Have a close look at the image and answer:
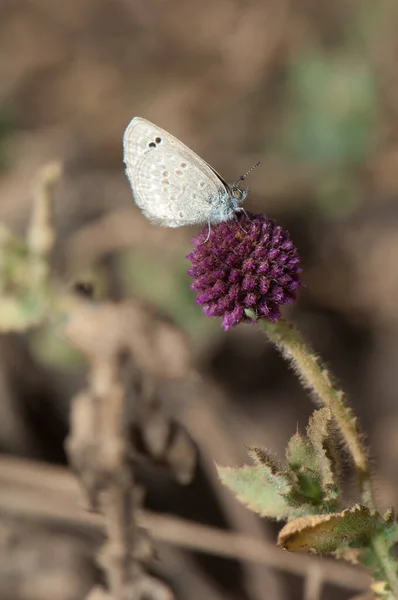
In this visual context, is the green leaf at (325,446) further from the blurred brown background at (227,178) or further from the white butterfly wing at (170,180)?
the blurred brown background at (227,178)

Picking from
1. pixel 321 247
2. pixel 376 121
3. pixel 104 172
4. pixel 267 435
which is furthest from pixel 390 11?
pixel 267 435

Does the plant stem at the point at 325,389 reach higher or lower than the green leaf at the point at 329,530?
higher

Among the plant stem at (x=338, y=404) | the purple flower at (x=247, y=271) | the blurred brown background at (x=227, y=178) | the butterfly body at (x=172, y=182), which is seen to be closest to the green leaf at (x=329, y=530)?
the plant stem at (x=338, y=404)

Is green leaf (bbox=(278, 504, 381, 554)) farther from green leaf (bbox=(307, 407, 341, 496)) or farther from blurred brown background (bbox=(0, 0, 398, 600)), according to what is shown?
blurred brown background (bbox=(0, 0, 398, 600))

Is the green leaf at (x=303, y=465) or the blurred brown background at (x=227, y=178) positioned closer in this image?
the green leaf at (x=303, y=465)

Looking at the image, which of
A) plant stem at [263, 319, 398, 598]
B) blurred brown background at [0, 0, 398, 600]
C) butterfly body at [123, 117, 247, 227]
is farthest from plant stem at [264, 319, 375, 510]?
blurred brown background at [0, 0, 398, 600]

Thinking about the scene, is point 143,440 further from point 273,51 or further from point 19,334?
point 273,51

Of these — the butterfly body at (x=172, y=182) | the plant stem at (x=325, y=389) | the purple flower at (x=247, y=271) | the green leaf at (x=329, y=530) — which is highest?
the butterfly body at (x=172, y=182)
